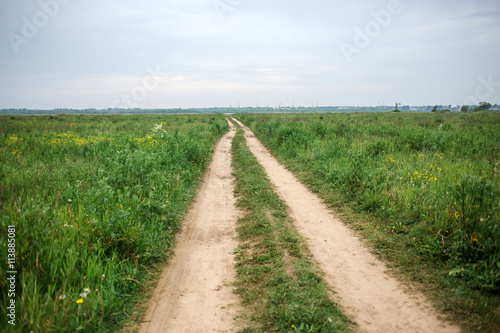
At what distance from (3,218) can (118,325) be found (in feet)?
6.29

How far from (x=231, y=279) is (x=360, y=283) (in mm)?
2003

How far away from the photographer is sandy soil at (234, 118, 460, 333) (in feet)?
10.7

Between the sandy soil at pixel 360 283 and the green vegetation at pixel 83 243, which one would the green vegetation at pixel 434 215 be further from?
the green vegetation at pixel 83 243

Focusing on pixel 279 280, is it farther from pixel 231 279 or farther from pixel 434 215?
pixel 434 215

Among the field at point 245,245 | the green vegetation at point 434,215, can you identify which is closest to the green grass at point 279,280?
the field at point 245,245

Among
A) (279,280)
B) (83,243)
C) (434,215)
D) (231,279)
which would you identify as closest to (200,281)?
(231,279)

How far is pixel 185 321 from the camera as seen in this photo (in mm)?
3316

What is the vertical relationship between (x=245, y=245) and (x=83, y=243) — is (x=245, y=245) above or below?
below

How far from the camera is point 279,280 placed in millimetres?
4035

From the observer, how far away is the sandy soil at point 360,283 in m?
3.26

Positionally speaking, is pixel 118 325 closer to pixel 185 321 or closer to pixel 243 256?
pixel 185 321

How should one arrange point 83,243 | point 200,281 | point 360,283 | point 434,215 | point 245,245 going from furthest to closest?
point 434,215 < point 245,245 < point 200,281 < point 360,283 < point 83,243

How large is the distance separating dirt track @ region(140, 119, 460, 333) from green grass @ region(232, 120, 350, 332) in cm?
21

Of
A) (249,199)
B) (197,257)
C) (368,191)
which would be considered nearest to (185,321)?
(197,257)
